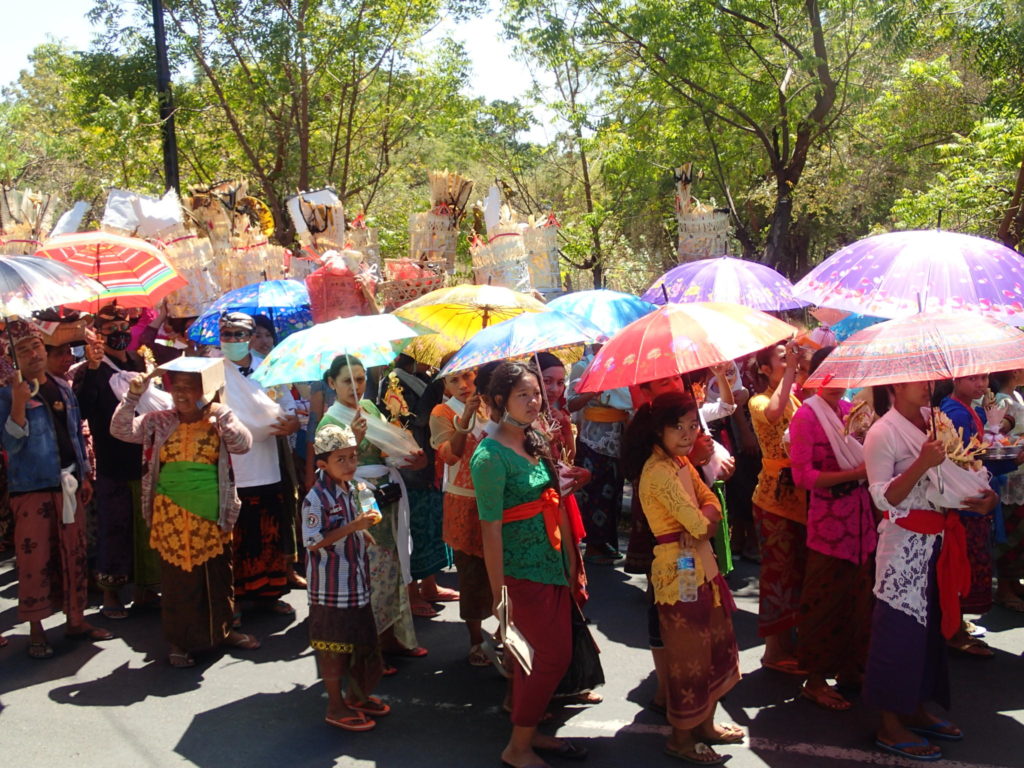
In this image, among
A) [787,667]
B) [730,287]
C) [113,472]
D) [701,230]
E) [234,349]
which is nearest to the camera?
[787,667]

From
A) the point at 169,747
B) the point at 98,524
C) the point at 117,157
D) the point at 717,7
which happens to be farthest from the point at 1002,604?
the point at 117,157

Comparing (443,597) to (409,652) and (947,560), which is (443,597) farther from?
(947,560)

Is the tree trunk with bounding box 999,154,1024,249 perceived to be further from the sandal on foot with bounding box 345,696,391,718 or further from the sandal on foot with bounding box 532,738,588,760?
the sandal on foot with bounding box 345,696,391,718

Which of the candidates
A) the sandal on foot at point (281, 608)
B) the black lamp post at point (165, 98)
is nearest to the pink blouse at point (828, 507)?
the sandal on foot at point (281, 608)

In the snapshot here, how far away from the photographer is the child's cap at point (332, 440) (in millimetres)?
4730

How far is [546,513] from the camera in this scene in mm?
4320

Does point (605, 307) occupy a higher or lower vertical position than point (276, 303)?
lower

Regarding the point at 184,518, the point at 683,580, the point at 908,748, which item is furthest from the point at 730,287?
the point at 184,518

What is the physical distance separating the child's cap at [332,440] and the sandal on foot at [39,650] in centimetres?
237

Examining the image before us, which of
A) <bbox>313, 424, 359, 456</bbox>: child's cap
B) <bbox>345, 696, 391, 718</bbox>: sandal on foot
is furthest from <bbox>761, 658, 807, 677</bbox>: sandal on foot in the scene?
<bbox>313, 424, 359, 456</bbox>: child's cap

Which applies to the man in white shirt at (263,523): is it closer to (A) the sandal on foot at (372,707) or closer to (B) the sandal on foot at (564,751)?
(A) the sandal on foot at (372,707)

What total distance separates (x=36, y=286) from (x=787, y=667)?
13.9 feet

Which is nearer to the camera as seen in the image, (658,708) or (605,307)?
(658,708)

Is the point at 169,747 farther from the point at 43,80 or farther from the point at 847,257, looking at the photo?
the point at 43,80
